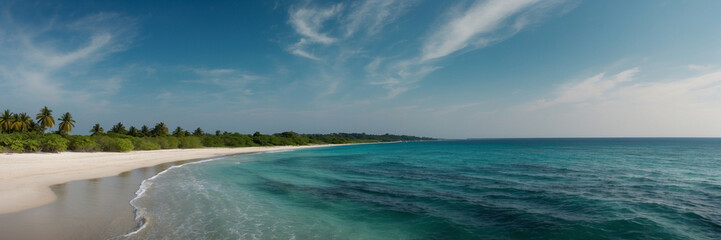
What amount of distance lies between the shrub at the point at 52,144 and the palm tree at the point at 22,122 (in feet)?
69.4

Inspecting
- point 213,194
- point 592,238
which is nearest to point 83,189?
point 213,194

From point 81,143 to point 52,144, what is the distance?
7128 mm

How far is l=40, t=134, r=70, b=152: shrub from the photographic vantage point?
43406 millimetres

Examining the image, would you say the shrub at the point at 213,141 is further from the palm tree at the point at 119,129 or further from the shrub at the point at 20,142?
the shrub at the point at 20,142

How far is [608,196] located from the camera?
15.9 m

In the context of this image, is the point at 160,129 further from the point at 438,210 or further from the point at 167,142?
the point at 438,210

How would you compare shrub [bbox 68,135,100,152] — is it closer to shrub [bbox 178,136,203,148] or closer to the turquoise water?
shrub [bbox 178,136,203,148]

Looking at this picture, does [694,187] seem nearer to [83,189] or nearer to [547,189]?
[547,189]

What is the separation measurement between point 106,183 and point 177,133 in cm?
9243

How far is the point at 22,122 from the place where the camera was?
189 feet

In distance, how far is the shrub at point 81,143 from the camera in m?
50.2

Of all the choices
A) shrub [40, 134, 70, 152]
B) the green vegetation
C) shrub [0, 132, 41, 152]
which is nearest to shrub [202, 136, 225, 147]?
the green vegetation

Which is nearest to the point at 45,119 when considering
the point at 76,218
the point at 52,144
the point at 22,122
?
the point at 22,122

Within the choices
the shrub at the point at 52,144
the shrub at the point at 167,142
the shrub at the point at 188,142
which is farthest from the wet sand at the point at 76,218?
the shrub at the point at 188,142
